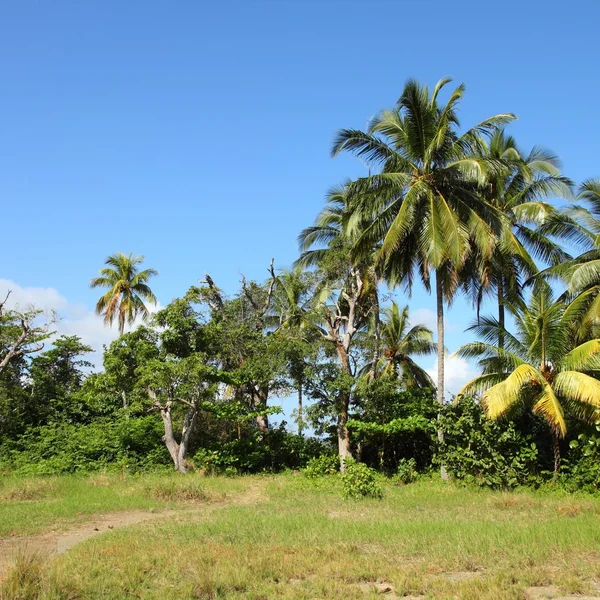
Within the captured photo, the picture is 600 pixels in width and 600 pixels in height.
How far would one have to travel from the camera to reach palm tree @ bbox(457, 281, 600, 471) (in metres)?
16.1

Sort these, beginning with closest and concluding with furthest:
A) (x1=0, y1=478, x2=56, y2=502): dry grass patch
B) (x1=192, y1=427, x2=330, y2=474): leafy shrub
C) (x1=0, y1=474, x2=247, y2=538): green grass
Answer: (x1=0, y1=474, x2=247, y2=538): green grass, (x1=0, y1=478, x2=56, y2=502): dry grass patch, (x1=192, y1=427, x2=330, y2=474): leafy shrub

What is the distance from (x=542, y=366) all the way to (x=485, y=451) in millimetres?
3164

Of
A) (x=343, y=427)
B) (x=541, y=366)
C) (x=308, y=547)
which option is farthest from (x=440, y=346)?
(x=308, y=547)

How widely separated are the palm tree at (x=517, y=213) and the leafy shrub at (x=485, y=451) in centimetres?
422

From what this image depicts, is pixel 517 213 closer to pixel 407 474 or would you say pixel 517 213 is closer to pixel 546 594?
pixel 407 474

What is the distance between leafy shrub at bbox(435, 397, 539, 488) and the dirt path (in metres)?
6.02

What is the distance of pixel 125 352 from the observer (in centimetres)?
2084

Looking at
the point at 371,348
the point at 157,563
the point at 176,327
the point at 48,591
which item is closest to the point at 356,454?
the point at 371,348

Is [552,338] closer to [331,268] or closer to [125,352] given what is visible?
[331,268]

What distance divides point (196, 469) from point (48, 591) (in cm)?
1579

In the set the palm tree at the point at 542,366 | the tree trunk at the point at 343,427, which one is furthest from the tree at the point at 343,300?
the palm tree at the point at 542,366

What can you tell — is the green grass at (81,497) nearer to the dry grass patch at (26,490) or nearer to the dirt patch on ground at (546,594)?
the dry grass patch at (26,490)

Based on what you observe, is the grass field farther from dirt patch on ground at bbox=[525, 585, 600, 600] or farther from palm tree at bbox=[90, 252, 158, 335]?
palm tree at bbox=[90, 252, 158, 335]

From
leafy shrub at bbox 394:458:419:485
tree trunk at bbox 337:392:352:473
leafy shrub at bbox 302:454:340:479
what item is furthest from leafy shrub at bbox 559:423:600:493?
leafy shrub at bbox 302:454:340:479
